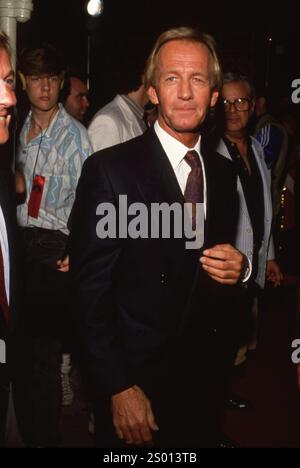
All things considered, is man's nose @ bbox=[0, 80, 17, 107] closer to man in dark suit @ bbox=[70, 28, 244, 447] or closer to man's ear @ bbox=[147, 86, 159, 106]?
man in dark suit @ bbox=[70, 28, 244, 447]

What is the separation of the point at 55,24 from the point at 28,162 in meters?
6.96

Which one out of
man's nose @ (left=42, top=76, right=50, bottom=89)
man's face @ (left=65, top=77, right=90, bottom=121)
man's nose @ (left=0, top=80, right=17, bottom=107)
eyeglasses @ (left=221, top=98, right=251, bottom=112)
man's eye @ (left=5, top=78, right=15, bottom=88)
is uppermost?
man's face @ (left=65, top=77, right=90, bottom=121)

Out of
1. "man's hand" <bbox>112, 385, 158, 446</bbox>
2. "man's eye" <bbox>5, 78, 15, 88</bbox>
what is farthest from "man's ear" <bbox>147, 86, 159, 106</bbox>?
"man's hand" <bbox>112, 385, 158, 446</bbox>

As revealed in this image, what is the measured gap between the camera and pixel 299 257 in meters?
6.89

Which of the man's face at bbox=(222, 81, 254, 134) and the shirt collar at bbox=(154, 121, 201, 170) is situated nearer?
the shirt collar at bbox=(154, 121, 201, 170)

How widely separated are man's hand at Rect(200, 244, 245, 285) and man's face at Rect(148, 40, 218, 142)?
1.49 ft

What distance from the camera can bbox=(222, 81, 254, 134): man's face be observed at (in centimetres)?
361

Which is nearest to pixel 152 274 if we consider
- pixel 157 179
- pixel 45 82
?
pixel 157 179

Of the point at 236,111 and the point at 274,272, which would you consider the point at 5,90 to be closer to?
the point at 236,111

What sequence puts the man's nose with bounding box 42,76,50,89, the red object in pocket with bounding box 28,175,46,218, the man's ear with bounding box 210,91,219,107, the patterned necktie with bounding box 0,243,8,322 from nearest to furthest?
the patterned necktie with bounding box 0,243,8,322
the man's ear with bounding box 210,91,219,107
the red object in pocket with bounding box 28,175,46,218
the man's nose with bounding box 42,76,50,89

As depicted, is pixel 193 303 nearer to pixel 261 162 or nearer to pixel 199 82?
pixel 199 82
